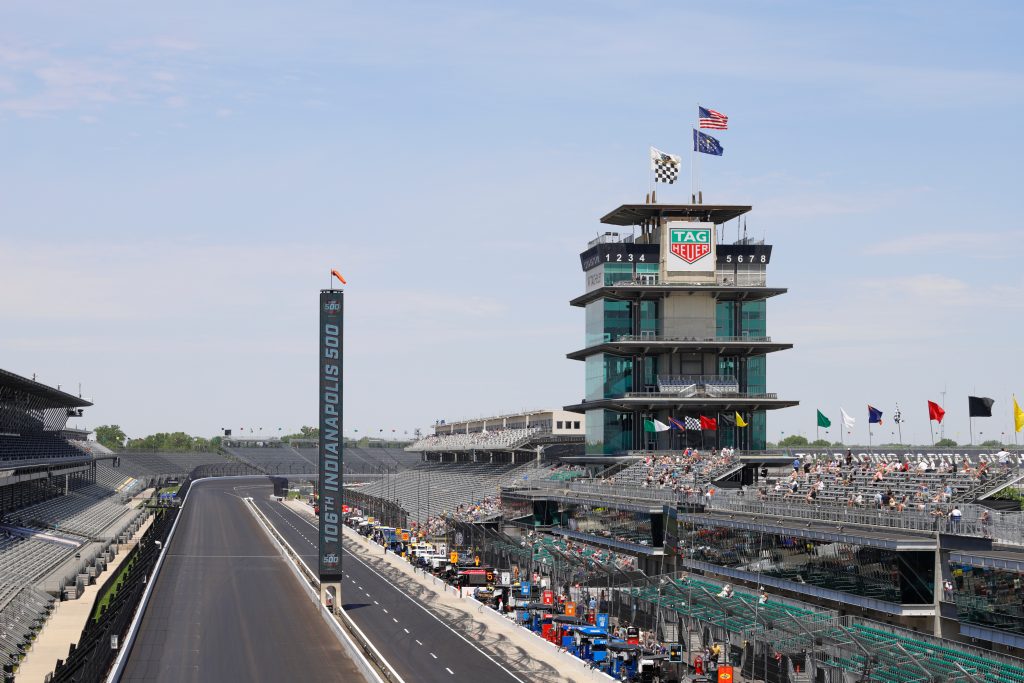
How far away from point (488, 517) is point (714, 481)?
33.2 m

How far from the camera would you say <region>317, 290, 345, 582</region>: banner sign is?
3068 inches

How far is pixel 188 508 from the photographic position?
529ft

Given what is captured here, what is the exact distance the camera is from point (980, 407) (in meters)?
56.8

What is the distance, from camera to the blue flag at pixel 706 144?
9375cm

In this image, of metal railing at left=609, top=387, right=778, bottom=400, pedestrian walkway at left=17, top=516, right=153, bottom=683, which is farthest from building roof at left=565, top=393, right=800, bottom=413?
pedestrian walkway at left=17, top=516, right=153, bottom=683

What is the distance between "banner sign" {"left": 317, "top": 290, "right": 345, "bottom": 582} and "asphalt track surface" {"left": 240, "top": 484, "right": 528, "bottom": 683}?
5.17 metres

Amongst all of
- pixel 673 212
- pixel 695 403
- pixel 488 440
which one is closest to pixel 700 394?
pixel 695 403

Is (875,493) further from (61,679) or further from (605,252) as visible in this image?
(605,252)

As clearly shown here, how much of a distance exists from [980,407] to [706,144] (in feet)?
137

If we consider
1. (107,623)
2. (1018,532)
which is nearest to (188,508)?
(107,623)

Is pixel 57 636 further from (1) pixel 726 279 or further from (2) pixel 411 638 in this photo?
(1) pixel 726 279

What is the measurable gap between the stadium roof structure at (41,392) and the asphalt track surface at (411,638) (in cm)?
2744

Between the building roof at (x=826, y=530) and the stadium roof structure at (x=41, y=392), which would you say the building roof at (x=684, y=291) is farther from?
the stadium roof structure at (x=41, y=392)

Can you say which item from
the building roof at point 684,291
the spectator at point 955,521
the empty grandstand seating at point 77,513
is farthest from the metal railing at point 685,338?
the spectator at point 955,521
